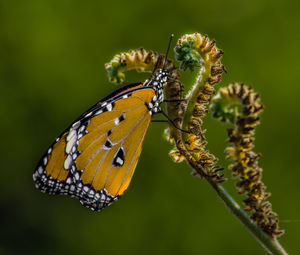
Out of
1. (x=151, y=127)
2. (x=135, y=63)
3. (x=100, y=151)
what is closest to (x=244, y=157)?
(x=135, y=63)

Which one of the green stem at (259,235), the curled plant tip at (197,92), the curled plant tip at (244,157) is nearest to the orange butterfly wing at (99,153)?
the curled plant tip at (197,92)

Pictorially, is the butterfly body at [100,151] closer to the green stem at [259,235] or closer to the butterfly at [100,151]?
the butterfly at [100,151]

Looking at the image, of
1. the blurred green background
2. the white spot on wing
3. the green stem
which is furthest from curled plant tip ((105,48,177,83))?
the blurred green background

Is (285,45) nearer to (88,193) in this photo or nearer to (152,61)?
(88,193)

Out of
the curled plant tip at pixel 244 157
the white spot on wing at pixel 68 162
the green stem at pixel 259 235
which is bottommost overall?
the green stem at pixel 259 235

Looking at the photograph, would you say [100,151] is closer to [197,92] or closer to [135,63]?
[135,63]

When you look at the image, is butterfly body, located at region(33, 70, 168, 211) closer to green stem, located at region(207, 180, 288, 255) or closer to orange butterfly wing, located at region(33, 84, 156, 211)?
orange butterfly wing, located at region(33, 84, 156, 211)
